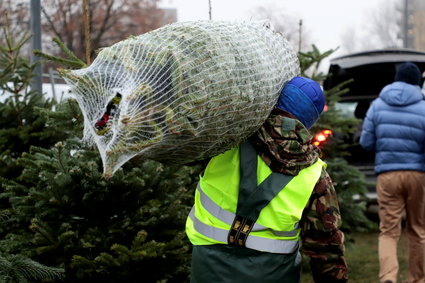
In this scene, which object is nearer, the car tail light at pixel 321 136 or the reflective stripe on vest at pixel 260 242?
the reflective stripe on vest at pixel 260 242

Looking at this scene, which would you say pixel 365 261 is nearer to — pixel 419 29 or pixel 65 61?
pixel 65 61

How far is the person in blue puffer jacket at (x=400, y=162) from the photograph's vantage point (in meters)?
5.59

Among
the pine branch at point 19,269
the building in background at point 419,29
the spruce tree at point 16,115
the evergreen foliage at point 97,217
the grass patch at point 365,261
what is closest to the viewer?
the pine branch at point 19,269

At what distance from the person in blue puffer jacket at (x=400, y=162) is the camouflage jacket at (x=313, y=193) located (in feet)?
10.00

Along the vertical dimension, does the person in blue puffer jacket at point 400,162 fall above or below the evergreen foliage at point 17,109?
below

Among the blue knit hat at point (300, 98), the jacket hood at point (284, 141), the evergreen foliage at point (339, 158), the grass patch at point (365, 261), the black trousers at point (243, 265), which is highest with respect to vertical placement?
the blue knit hat at point (300, 98)

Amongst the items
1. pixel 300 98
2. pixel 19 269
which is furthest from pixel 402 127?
pixel 19 269

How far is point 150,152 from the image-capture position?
2299 millimetres

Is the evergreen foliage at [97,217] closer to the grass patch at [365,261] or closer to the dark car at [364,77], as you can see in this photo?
the grass patch at [365,261]

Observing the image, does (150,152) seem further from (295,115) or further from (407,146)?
(407,146)

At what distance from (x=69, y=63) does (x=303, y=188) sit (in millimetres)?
1909

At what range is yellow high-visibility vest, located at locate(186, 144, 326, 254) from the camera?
264 centimetres

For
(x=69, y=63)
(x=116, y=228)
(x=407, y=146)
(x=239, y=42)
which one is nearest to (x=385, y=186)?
(x=407, y=146)

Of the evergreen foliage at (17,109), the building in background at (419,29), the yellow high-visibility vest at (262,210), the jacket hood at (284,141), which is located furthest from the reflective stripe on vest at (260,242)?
the building in background at (419,29)
